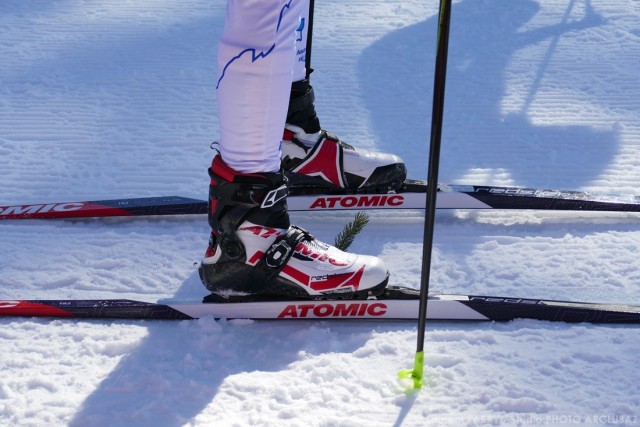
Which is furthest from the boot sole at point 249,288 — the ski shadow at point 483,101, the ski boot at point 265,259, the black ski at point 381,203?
the ski shadow at point 483,101

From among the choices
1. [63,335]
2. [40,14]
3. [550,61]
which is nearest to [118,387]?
[63,335]

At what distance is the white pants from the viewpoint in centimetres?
174

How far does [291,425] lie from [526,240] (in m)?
1.07

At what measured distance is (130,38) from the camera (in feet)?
13.9

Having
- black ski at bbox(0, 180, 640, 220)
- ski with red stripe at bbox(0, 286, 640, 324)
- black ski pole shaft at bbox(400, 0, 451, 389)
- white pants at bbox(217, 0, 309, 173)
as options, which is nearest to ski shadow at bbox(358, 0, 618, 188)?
black ski at bbox(0, 180, 640, 220)

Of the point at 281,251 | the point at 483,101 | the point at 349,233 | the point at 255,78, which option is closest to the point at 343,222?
the point at 349,233

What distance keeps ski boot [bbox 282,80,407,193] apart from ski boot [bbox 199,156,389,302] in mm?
554

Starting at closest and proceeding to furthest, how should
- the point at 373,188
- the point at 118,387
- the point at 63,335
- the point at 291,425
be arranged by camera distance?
the point at 291,425 < the point at 118,387 < the point at 63,335 < the point at 373,188

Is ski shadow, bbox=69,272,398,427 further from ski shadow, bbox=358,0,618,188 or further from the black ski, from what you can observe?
ski shadow, bbox=358,0,618,188

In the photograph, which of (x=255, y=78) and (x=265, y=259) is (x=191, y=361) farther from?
(x=255, y=78)

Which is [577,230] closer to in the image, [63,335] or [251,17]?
[251,17]

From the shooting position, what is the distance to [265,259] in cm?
192

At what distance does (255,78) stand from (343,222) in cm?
82

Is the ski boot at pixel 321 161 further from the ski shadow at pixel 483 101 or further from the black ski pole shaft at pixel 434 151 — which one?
the black ski pole shaft at pixel 434 151
